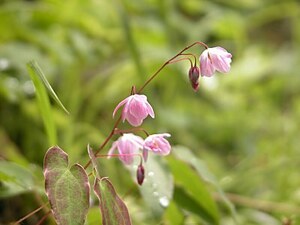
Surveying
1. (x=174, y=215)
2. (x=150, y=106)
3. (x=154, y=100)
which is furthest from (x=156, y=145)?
(x=154, y=100)

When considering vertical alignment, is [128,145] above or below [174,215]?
above

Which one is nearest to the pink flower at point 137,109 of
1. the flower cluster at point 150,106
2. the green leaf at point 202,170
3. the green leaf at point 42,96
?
the flower cluster at point 150,106

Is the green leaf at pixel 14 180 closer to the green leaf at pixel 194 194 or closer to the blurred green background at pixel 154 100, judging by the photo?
the blurred green background at pixel 154 100

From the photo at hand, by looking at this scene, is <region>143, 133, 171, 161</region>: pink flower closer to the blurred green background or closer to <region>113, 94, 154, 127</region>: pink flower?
<region>113, 94, 154, 127</region>: pink flower

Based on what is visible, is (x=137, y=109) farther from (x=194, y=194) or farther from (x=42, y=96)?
(x=194, y=194)

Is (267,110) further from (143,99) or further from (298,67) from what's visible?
(143,99)

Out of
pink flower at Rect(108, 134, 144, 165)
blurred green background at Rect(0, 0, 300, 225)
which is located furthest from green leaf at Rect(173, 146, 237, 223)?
pink flower at Rect(108, 134, 144, 165)
